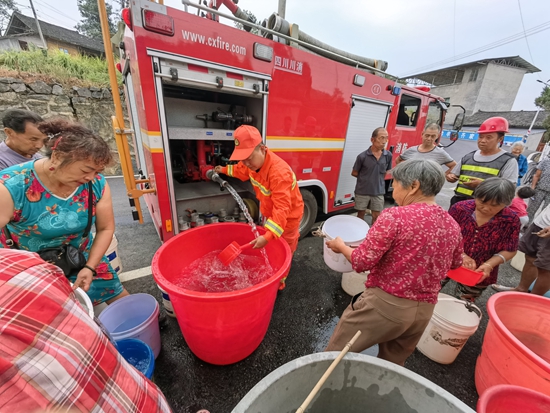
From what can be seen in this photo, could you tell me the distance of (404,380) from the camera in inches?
36.4

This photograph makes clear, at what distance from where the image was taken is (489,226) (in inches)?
76.1

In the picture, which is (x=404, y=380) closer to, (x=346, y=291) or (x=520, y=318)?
(x=520, y=318)

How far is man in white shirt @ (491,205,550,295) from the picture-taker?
7.57 ft

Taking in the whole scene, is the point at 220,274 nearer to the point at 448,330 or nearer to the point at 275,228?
the point at 275,228

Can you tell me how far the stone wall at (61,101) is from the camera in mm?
6566

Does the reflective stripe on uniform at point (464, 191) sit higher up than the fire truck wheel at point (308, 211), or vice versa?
the reflective stripe on uniform at point (464, 191)

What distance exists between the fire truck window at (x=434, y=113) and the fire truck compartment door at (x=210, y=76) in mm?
4296

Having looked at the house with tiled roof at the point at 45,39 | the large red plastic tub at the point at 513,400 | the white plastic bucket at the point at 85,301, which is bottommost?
the large red plastic tub at the point at 513,400

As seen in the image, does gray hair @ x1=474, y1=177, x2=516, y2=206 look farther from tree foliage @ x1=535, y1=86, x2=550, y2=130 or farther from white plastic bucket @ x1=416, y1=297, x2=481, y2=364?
tree foliage @ x1=535, y1=86, x2=550, y2=130

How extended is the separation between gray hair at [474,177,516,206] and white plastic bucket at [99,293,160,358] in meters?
2.78

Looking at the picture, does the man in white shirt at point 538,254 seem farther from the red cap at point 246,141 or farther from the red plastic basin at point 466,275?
the red cap at point 246,141

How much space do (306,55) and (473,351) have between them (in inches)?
145

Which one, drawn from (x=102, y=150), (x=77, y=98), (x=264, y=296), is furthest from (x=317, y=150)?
(x=77, y=98)

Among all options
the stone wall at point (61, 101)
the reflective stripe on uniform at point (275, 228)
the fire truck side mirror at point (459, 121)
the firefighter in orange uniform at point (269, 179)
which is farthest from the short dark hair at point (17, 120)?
the fire truck side mirror at point (459, 121)
